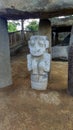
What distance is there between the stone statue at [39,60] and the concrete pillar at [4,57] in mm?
690

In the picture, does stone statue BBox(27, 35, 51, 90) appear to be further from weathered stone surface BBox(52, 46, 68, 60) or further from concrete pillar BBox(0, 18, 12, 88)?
weathered stone surface BBox(52, 46, 68, 60)

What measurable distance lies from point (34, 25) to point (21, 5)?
568 inches

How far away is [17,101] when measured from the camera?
410cm

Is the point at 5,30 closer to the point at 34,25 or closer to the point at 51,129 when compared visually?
the point at 51,129

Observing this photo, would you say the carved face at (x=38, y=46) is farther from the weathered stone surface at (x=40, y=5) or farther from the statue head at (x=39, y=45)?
the weathered stone surface at (x=40, y=5)

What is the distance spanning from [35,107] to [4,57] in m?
1.56

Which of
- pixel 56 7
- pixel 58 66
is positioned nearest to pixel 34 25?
pixel 58 66

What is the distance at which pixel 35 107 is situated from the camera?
152 inches

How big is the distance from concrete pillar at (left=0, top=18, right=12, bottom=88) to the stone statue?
690mm

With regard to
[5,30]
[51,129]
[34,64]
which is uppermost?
[5,30]

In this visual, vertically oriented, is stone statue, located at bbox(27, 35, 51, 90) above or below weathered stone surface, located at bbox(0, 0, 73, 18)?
below

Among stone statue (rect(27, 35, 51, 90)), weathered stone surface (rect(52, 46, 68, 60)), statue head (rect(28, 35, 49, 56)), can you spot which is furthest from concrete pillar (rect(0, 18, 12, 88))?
weathered stone surface (rect(52, 46, 68, 60))

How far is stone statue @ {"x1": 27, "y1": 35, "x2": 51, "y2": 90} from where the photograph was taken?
14.1 feet

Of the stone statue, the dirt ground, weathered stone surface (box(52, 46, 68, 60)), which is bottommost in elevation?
the dirt ground
